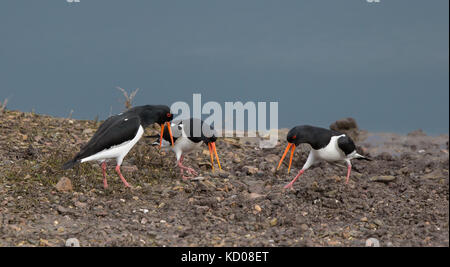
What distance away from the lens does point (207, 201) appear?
8.56 meters

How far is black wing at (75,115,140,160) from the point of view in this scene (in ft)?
27.6

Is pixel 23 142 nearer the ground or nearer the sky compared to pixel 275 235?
nearer the sky

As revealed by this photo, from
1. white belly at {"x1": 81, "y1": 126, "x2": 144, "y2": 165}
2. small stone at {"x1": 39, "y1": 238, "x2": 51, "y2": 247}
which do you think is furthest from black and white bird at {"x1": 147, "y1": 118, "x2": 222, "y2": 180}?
small stone at {"x1": 39, "y1": 238, "x2": 51, "y2": 247}

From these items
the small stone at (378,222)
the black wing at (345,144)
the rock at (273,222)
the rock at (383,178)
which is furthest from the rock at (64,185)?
the rock at (383,178)

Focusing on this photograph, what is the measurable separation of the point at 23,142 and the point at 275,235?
698 centimetres

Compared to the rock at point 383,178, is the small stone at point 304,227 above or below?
below

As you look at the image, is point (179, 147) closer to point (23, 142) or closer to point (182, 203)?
point (182, 203)

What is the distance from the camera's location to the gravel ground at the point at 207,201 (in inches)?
287

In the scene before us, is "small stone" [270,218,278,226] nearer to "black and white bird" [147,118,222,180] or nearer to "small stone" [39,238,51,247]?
"black and white bird" [147,118,222,180]

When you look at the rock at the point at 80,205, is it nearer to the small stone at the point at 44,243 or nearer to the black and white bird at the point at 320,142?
the small stone at the point at 44,243

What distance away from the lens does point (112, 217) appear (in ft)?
26.3

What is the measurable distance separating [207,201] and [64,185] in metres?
2.61

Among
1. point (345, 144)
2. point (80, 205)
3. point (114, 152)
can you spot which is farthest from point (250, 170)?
point (80, 205)
